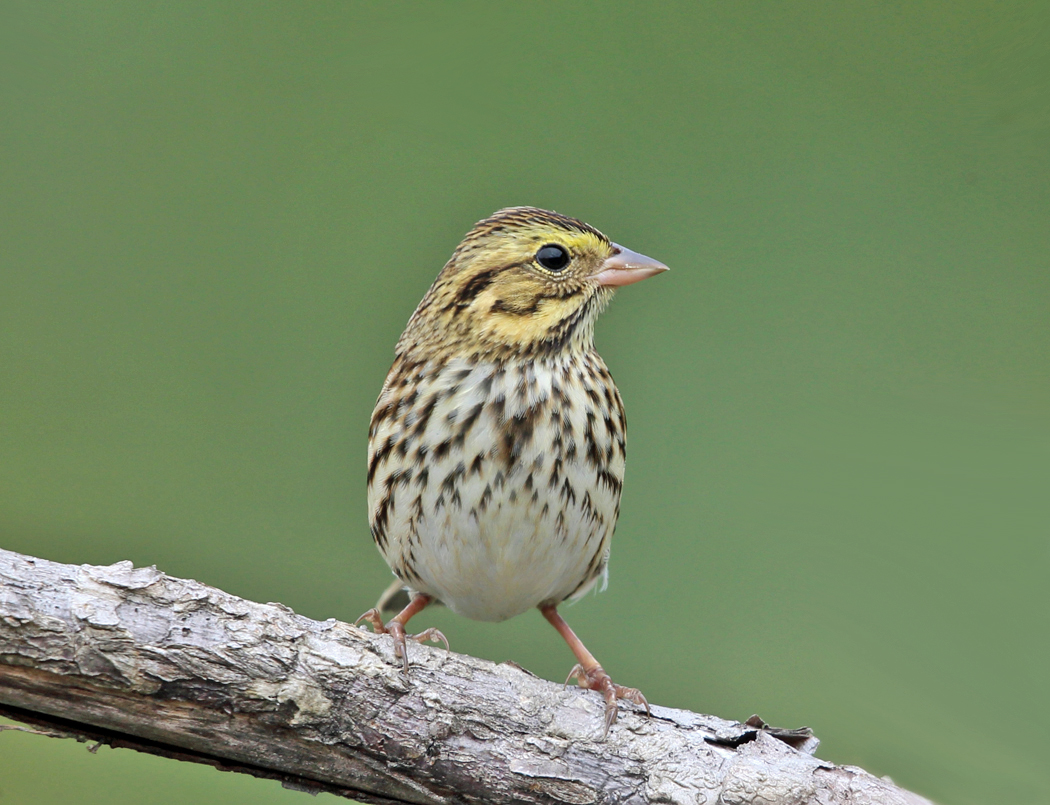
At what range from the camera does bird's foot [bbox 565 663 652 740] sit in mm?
3059

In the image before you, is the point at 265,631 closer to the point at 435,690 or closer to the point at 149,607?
the point at 149,607

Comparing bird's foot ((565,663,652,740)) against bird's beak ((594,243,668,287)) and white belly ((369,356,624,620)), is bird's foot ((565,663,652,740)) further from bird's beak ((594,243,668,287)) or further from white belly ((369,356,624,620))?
bird's beak ((594,243,668,287))

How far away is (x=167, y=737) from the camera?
2633 mm

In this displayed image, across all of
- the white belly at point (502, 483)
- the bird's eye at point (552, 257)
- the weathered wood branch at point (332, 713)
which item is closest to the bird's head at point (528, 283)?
the bird's eye at point (552, 257)

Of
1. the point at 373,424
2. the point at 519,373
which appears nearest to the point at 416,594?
the point at 373,424

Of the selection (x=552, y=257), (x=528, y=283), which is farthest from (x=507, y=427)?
(x=552, y=257)

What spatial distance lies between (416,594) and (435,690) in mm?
884

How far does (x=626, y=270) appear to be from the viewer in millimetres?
3441

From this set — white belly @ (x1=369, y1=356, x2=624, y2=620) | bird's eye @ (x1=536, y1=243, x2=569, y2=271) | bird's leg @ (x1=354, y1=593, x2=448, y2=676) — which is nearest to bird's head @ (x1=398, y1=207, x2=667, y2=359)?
bird's eye @ (x1=536, y1=243, x2=569, y2=271)

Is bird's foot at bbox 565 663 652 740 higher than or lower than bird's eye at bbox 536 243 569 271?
lower

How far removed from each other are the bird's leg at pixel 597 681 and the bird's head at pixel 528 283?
1.04m

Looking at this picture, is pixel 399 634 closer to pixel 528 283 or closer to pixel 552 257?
pixel 528 283

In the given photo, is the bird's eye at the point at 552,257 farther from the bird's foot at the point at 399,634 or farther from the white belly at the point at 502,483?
the bird's foot at the point at 399,634

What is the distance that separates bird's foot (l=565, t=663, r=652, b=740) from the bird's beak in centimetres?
126
